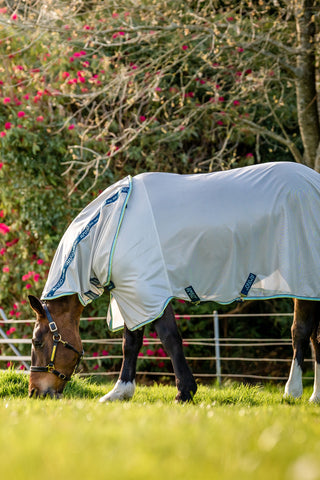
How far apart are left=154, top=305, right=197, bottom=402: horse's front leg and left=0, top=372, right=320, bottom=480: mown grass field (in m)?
1.48

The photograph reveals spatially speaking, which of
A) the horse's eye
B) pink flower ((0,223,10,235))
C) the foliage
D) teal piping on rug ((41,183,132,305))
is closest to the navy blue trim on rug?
teal piping on rug ((41,183,132,305))

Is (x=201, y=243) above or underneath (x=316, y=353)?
above

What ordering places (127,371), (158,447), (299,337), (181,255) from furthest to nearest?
(127,371) → (299,337) → (181,255) → (158,447)

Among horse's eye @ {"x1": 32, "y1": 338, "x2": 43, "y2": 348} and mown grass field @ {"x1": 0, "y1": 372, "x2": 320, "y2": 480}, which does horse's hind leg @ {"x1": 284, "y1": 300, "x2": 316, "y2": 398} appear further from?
horse's eye @ {"x1": 32, "y1": 338, "x2": 43, "y2": 348}

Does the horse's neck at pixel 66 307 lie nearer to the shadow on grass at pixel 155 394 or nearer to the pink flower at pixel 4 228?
the shadow on grass at pixel 155 394

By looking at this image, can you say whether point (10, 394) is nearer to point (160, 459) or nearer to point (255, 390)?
point (255, 390)

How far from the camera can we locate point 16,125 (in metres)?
9.02

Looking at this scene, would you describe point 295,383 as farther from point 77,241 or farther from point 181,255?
point 77,241

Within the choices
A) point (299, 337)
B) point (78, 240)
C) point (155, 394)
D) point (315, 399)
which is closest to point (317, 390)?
point (315, 399)

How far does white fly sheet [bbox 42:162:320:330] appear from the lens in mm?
4895

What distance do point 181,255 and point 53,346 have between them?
4.22 feet

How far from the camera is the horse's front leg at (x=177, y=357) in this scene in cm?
479

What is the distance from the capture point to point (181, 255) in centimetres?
491

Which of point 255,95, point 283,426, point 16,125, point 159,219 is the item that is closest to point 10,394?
point 159,219
